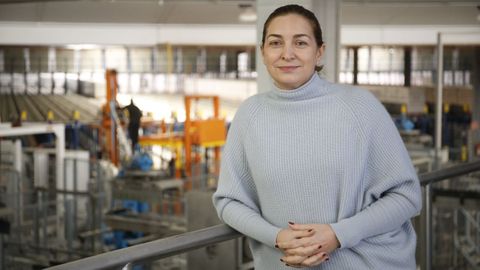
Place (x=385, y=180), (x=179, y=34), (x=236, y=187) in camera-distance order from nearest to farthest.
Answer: (x=385, y=180) < (x=236, y=187) < (x=179, y=34)

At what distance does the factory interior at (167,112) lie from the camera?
17.8 ft

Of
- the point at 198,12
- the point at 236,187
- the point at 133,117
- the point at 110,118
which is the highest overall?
the point at 198,12

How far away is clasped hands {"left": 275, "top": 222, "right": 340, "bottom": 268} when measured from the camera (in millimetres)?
1438

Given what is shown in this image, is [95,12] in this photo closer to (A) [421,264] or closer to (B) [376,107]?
(A) [421,264]

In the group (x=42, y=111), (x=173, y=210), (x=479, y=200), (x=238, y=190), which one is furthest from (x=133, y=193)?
(x=42, y=111)

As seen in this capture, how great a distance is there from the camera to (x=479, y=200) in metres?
5.06

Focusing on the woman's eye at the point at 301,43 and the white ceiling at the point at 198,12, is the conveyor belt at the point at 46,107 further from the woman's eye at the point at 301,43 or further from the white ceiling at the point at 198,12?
the woman's eye at the point at 301,43

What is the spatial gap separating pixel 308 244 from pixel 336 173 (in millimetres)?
160

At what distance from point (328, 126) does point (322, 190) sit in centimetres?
13

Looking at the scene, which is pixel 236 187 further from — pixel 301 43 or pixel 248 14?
pixel 248 14

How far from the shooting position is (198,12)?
11.4m

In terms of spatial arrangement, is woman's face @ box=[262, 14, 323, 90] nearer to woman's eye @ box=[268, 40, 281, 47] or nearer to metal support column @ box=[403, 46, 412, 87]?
woman's eye @ box=[268, 40, 281, 47]

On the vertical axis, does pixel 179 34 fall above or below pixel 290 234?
above

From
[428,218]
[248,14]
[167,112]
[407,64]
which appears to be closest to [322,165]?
[428,218]
